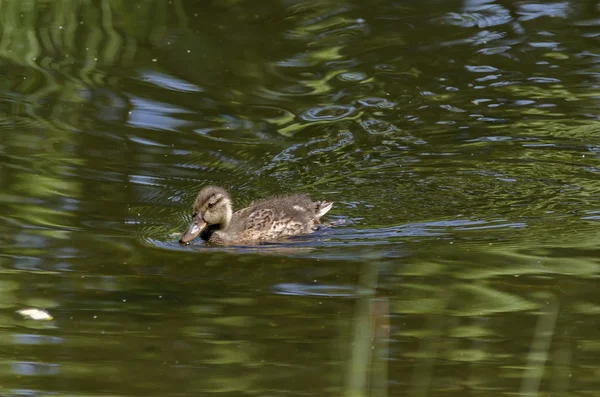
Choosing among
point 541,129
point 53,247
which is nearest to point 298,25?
point 541,129

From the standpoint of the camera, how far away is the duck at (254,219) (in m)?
8.01

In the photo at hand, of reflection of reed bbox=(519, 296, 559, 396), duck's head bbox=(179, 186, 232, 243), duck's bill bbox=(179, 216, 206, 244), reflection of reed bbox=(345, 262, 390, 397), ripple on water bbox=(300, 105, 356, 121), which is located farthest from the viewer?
ripple on water bbox=(300, 105, 356, 121)

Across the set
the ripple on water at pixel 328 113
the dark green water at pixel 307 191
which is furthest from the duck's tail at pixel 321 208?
the ripple on water at pixel 328 113

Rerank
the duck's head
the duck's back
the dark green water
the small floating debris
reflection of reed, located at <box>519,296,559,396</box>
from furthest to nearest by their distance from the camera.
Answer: the duck's back
the duck's head
the small floating debris
the dark green water
reflection of reed, located at <box>519,296,559,396</box>

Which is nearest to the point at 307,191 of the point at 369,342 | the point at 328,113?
the point at 328,113

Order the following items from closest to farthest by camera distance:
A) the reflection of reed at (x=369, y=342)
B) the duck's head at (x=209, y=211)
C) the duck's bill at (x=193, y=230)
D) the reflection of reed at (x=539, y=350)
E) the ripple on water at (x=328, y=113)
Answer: the reflection of reed at (x=369, y=342), the reflection of reed at (x=539, y=350), the duck's bill at (x=193, y=230), the duck's head at (x=209, y=211), the ripple on water at (x=328, y=113)

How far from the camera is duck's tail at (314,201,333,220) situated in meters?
8.08

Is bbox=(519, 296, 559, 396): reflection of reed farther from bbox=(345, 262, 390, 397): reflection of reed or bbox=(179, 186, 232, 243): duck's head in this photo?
bbox=(179, 186, 232, 243): duck's head

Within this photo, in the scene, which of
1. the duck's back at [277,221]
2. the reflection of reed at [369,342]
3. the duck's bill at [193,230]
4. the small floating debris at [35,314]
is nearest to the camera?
the reflection of reed at [369,342]

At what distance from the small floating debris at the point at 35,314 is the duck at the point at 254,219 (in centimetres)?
217

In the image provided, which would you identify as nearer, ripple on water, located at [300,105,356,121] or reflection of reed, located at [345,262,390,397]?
reflection of reed, located at [345,262,390,397]

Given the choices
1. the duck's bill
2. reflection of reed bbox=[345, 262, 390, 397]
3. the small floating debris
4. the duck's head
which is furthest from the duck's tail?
the small floating debris

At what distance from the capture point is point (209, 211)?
7.98 m

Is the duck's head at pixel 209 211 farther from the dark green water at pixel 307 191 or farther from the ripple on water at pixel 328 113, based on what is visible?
the ripple on water at pixel 328 113
